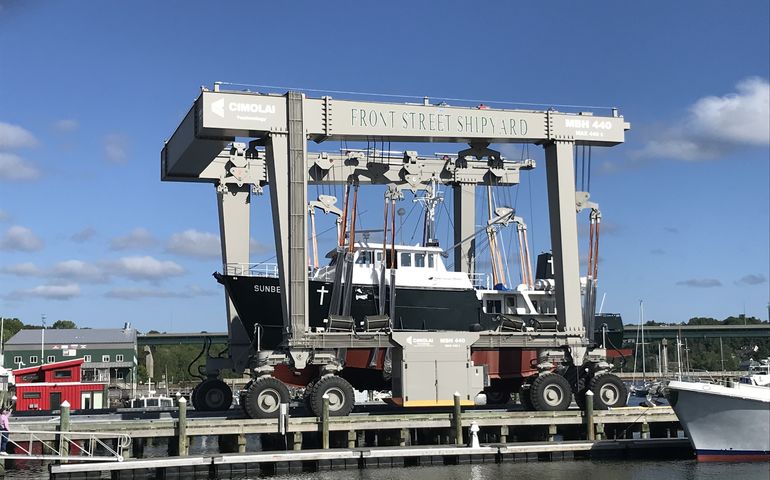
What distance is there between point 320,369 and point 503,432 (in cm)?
615

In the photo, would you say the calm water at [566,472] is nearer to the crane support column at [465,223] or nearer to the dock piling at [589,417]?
the dock piling at [589,417]

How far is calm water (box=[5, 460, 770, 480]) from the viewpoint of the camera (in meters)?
25.0

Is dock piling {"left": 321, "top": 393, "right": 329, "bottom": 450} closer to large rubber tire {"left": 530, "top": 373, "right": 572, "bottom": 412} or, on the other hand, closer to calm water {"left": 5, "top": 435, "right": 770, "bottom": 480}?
calm water {"left": 5, "top": 435, "right": 770, "bottom": 480}

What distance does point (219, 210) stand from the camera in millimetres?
37562

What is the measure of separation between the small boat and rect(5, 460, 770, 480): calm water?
438 mm

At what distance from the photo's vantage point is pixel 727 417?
2678cm

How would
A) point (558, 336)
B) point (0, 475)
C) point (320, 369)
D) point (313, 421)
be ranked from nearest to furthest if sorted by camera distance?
point (0, 475)
point (313, 421)
point (320, 369)
point (558, 336)


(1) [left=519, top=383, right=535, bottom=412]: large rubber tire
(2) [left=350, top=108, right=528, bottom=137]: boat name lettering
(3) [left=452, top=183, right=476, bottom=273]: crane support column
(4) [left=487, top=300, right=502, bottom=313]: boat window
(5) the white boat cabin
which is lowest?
(1) [left=519, top=383, right=535, bottom=412]: large rubber tire

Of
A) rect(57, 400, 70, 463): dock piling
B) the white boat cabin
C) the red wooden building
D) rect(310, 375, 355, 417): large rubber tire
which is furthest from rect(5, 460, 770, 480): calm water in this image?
the red wooden building

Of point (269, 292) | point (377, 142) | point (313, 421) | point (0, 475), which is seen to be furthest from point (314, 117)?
point (0, 475)

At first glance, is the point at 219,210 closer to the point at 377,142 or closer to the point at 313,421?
the point at 377,142

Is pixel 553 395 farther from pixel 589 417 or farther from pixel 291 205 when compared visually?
pixel 291 205

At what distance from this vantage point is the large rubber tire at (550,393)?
30797 mm

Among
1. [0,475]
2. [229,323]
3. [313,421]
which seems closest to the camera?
[0,475]
